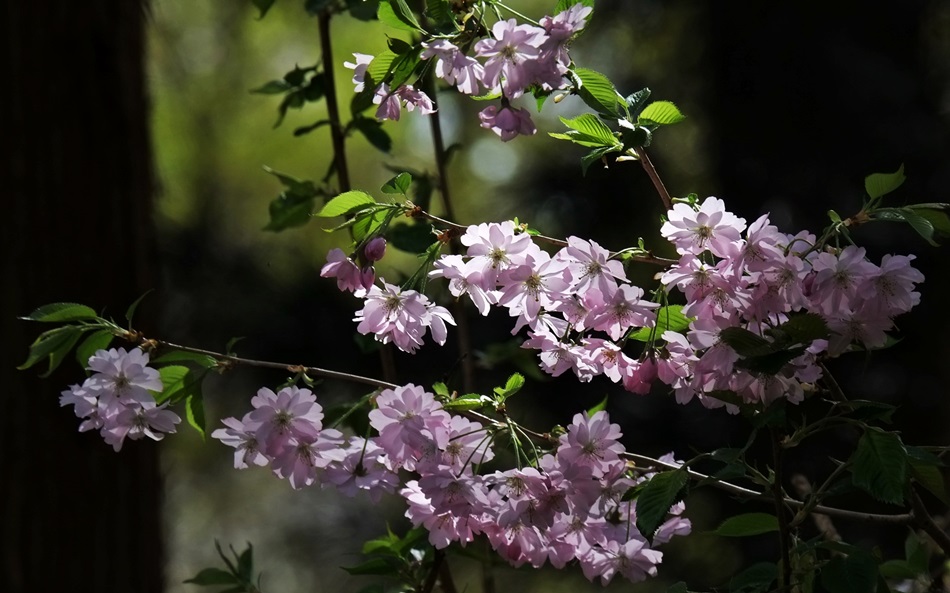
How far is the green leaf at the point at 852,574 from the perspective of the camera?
584 mm

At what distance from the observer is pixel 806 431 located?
0.60 metres

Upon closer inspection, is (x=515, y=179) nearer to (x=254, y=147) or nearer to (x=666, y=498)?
(x=254, y=147)

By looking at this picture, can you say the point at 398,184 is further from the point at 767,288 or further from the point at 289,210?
the point at 289,210

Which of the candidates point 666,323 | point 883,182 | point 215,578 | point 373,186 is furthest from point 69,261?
point 373,186

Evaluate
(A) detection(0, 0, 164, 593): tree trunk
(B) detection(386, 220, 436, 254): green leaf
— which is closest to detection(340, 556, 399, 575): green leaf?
(B) detection(386, 220, 436, 254): green leaf

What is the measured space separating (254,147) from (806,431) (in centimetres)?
449

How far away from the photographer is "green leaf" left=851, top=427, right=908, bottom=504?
558mm

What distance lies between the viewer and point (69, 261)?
5.02ft

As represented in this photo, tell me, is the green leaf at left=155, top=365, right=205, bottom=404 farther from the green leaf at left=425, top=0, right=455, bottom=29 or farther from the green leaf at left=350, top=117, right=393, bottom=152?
the green leaf at left=350, top=117, right=393, bottom=152

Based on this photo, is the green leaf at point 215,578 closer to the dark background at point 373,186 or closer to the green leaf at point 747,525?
the dark background at point 373,186

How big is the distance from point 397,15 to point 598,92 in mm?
143

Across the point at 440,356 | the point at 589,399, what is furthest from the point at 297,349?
the point at 589,399

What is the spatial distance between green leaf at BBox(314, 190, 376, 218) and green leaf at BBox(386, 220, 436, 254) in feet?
1.22

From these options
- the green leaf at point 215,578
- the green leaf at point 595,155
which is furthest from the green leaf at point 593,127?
the green leaf at point 215,578
